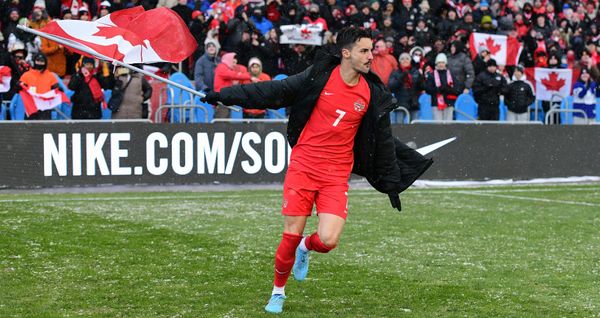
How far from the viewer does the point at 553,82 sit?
79.3ft

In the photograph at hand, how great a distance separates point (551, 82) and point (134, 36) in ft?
52.0

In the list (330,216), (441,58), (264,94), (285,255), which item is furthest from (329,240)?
(441,58)

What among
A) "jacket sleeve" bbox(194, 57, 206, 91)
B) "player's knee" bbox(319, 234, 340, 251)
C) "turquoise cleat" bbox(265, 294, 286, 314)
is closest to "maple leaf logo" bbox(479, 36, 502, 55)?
"jacket sleeve" bbox(194, 57, 206, 91)

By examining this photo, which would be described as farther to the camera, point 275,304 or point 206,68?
point 206,68

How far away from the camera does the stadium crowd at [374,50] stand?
19719 mm

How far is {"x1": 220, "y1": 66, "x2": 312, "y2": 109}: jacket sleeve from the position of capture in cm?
818

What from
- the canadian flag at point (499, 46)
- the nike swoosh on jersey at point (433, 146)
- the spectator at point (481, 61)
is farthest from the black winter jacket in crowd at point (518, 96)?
the nike swoosh on jersey at point (433, 146)

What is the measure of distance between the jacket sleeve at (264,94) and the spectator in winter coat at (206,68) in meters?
11.9

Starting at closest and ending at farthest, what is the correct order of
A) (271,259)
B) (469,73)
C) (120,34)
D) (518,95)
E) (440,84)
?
(120,34), (271,259), (440,84), (469,73), (518,95)

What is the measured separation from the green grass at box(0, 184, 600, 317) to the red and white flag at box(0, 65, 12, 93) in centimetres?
264

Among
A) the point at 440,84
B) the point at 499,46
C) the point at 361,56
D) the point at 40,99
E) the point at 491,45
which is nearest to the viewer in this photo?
the point at 361,56

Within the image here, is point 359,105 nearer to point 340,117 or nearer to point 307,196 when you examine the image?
point 340,117

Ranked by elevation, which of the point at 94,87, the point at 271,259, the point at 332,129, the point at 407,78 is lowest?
the point at 271,259

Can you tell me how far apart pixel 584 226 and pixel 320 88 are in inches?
277
